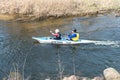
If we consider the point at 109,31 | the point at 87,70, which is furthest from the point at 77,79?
the point at 109,31

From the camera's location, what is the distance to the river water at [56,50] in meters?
16.9

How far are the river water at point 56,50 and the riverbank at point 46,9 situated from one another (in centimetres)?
105

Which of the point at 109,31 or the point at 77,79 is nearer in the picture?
the point at 77,79

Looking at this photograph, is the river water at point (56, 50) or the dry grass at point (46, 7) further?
the dry grass at point (46, 7)

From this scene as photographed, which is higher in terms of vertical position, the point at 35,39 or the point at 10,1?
the point at 10,1

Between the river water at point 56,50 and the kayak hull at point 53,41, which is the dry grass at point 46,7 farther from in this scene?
the kayak hull at point 53,41

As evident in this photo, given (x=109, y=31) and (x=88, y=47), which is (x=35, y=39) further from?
(x=109, y=31)

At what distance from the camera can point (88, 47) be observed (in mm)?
20656

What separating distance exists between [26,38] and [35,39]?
96 centimetres

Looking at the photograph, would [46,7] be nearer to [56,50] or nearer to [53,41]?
[53,41]

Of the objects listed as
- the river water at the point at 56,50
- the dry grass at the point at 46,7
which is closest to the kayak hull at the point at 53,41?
the river water at the point at 56,50

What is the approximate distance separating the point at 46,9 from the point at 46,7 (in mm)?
290

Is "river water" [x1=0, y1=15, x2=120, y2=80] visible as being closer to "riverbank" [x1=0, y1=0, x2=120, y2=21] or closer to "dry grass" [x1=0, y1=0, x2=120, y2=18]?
"riverbank" [x1=0, y1=0, x2=120, y2=21]

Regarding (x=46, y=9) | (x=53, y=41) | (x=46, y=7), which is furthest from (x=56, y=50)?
(x=46, y=7)
